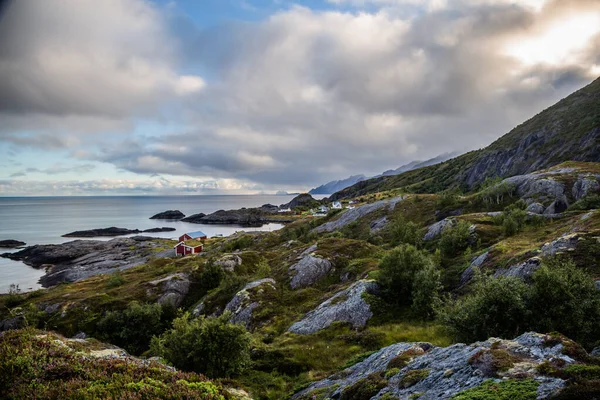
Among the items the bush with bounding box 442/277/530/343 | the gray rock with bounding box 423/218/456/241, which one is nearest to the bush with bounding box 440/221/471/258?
the gray rock with bounding box 423/218/456/241

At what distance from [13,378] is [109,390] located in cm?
345

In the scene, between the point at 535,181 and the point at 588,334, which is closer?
the point at 588,334

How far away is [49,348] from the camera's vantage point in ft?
42.6

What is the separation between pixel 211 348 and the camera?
20.7 metres

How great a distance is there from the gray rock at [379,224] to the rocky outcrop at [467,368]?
2807 inches

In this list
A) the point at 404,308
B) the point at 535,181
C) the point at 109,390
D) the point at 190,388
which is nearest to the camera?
the point at 109,390

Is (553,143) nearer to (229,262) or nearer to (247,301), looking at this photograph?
(229,262)

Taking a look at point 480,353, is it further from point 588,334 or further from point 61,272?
point 61,272

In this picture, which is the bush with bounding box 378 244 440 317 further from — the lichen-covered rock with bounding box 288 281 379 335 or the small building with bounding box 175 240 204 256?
the small building with bounding box 175 240 204 256

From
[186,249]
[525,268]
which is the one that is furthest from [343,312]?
[186,249]

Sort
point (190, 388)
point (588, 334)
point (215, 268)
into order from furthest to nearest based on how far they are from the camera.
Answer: point (215, 268) < point (588, 334) < point (190, 388)

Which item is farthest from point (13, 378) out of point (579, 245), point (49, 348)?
point (579, 245)

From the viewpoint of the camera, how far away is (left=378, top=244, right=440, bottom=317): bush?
102 feet

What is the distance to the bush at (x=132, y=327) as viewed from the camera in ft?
137
